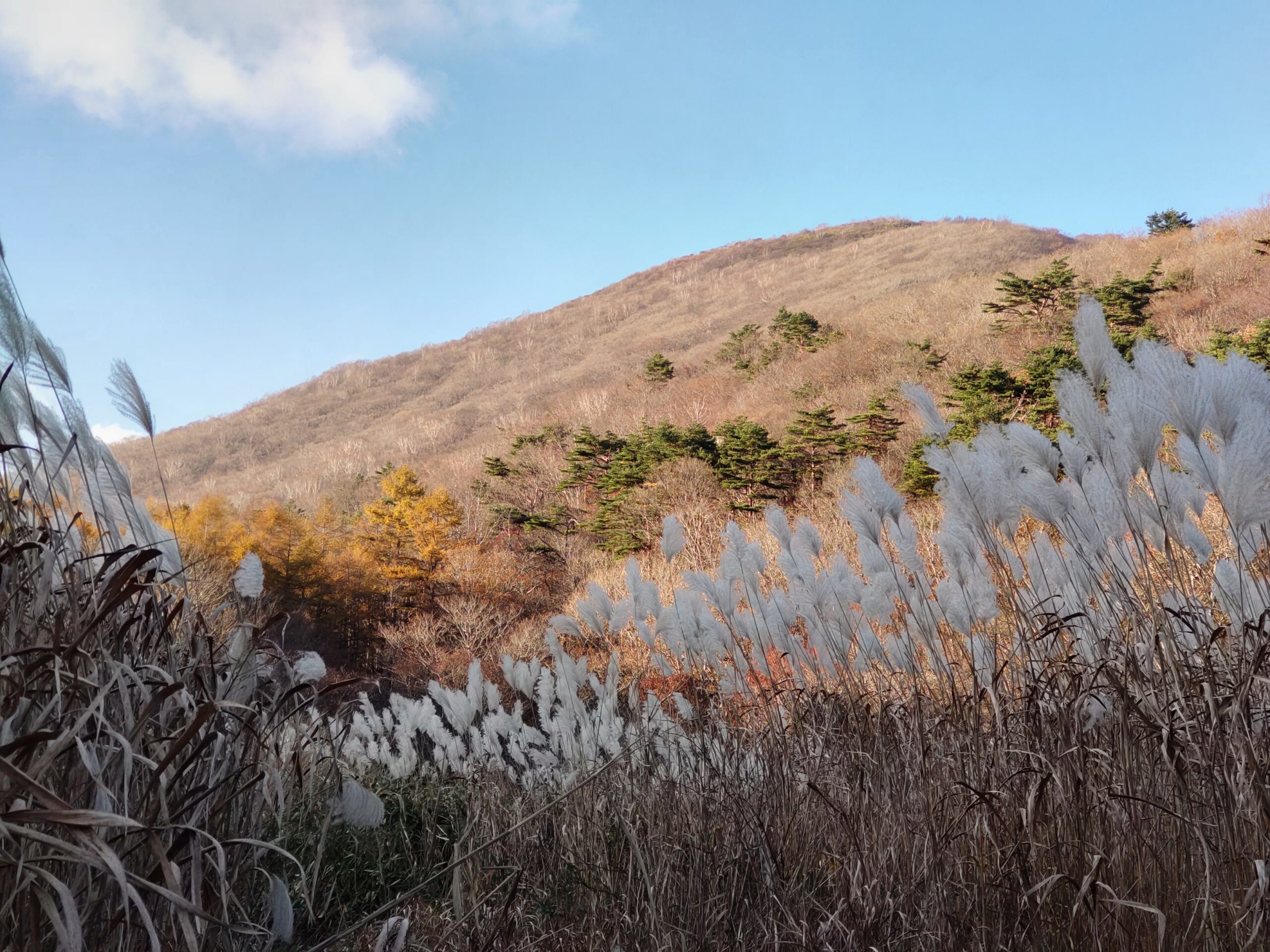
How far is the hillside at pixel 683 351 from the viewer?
2064cm

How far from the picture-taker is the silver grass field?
1147 mm

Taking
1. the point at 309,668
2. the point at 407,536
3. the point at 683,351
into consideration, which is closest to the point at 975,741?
the point at 309,668

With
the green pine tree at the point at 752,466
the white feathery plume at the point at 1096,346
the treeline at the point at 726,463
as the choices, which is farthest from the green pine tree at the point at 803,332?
the white feathery plume at the point at 1096,346

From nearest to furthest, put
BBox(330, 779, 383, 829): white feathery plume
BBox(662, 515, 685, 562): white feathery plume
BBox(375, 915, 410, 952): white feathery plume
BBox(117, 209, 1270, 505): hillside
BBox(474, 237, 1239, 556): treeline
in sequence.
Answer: BBox(375, 915, 410, 952): white feathery plume → BBox(330, 779, 383, 829): white feathery plume → BBox(662, 515, 685, 562): white feathery plume → BBox(474, 237, 1239, 556): treeline → BBox(117, 209, 1270, 505): hillside

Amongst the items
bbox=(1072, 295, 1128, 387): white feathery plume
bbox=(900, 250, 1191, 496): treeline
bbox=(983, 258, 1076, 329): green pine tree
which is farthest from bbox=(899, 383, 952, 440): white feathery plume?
bbox=(983, 258, 1076, 329): green pine tree

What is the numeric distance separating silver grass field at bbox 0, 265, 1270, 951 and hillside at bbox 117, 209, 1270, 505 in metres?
15.2

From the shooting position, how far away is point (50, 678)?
119cm

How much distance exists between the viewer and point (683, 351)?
115ft

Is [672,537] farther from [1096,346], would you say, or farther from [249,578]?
[249,578]

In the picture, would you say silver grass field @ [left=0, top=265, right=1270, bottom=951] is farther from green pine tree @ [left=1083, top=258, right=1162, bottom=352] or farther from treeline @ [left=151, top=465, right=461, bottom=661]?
green pine tree @ [left=1083, top=258, right=1162, bottom=352]

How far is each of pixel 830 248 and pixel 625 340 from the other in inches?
717

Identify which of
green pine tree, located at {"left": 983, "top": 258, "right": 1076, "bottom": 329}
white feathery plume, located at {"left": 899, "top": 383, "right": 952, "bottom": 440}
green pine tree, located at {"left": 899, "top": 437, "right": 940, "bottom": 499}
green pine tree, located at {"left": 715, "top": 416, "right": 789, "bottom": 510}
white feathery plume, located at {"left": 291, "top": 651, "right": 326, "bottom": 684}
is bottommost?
green pine tree, located at {"left": 899, "top": 437, "right": 940, "bottom": 499}

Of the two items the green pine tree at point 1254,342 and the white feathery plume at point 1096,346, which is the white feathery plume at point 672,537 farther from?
the green pine tree at point 1254,342

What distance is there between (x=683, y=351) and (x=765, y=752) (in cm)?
3282
